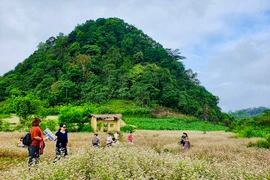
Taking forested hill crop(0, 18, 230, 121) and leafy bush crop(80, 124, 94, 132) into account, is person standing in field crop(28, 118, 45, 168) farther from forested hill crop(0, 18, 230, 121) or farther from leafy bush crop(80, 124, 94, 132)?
forested hill crop(0, 18, 230, 121)

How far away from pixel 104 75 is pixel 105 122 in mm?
49878

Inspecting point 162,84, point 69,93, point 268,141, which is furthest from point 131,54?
point 268,141

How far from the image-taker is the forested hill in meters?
78.9

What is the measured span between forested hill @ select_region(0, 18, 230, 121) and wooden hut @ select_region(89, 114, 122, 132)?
116ft

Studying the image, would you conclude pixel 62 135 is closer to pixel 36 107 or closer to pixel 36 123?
pixel 36 123

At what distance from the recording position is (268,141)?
17750 mm

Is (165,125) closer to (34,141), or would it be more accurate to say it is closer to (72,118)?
(72,118)

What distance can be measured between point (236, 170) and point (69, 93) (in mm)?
74829

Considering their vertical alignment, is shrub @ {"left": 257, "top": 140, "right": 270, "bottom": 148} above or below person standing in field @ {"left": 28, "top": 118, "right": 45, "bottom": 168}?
below

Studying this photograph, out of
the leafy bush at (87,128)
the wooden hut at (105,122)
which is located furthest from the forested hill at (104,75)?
the wooden hut at (105,122)

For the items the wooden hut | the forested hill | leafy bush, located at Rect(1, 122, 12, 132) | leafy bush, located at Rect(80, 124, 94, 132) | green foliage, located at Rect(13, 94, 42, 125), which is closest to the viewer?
leafy bush, located at Rect(1, 122, 12, 132)

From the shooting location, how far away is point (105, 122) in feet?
130

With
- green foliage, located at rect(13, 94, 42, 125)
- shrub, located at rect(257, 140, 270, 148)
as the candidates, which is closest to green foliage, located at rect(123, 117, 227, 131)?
green foliage, located at rect(13, 94, 42, 125)

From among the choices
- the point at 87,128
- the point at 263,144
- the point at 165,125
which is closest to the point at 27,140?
the point at 263,144
